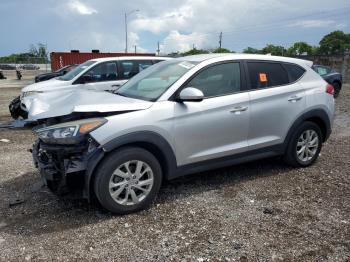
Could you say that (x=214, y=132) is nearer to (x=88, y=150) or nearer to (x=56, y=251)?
(x=88, y=150)

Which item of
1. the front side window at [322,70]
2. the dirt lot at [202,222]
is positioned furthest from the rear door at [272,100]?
the front side window at [322,70]

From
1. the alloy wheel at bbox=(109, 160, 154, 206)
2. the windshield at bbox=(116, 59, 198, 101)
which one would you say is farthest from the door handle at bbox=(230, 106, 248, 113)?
the alloy wheel at bbox=(109, 160, 154, 206)

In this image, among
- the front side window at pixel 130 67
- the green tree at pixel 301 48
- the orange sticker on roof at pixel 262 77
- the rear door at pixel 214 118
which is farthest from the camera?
the green tree at pixel 301 48

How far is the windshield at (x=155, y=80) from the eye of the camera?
14.2ft

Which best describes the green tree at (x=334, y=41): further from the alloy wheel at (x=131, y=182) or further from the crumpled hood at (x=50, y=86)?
the alloy wheel at (x=131, y=182)

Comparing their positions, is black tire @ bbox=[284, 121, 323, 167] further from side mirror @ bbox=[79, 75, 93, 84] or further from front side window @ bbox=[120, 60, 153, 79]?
side mirror @ bbox=[79, 75, 93, 84]

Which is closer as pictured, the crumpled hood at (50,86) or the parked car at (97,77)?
the parked car at (97,77)

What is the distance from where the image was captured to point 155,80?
15.3ft

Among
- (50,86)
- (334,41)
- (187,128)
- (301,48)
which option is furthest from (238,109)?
(334,41)

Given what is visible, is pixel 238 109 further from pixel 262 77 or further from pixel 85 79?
pixel 85 79

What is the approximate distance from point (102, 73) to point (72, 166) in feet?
19.8

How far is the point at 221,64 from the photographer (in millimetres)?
4629

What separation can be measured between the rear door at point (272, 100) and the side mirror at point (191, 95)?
95 centimetres

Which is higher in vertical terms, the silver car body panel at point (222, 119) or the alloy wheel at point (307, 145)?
the silver car body panel at point (222, 119)
